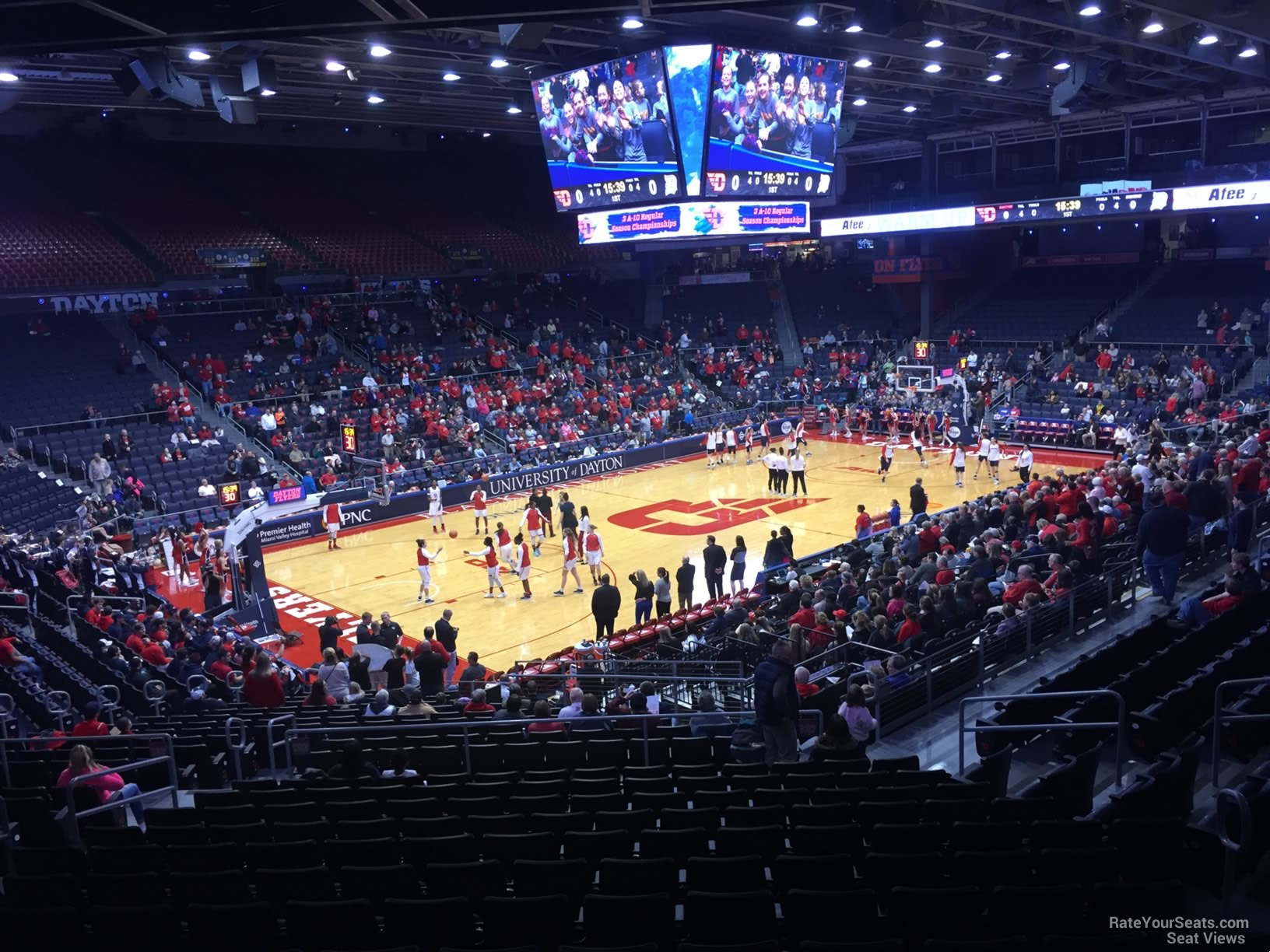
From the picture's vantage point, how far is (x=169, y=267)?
34125 mm

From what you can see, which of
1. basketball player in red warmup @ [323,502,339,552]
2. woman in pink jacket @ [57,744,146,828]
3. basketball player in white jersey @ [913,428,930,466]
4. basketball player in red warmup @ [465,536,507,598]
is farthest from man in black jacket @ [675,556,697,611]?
basketball player in white jersey @ [913,428,930,466]

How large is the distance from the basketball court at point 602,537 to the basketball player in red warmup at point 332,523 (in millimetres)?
267

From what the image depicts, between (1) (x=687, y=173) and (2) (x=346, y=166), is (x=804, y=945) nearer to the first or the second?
(1) (x=687, y=173)

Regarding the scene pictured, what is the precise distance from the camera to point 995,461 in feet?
96.0

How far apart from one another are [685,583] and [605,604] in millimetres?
2178

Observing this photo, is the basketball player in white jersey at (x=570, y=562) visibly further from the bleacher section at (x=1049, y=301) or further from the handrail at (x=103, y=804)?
the bleacher section at (x=1049, y=301)

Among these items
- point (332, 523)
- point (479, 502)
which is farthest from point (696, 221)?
point (332, 523)

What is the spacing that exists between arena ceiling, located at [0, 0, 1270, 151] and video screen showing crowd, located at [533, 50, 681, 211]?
2.61ft

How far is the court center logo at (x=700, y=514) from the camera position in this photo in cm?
2478

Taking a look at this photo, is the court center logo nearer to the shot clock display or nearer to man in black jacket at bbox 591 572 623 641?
man in black jacket at bbox 591 572 623 641

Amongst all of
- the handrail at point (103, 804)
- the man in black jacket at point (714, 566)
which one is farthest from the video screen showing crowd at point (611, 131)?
the handrail at point (103, 804)

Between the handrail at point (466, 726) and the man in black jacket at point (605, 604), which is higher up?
the handrail at point (466, 726)

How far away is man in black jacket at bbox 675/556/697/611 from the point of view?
18.1 meters

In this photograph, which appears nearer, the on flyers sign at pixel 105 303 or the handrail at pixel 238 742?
the handrail at pixel 238 742
